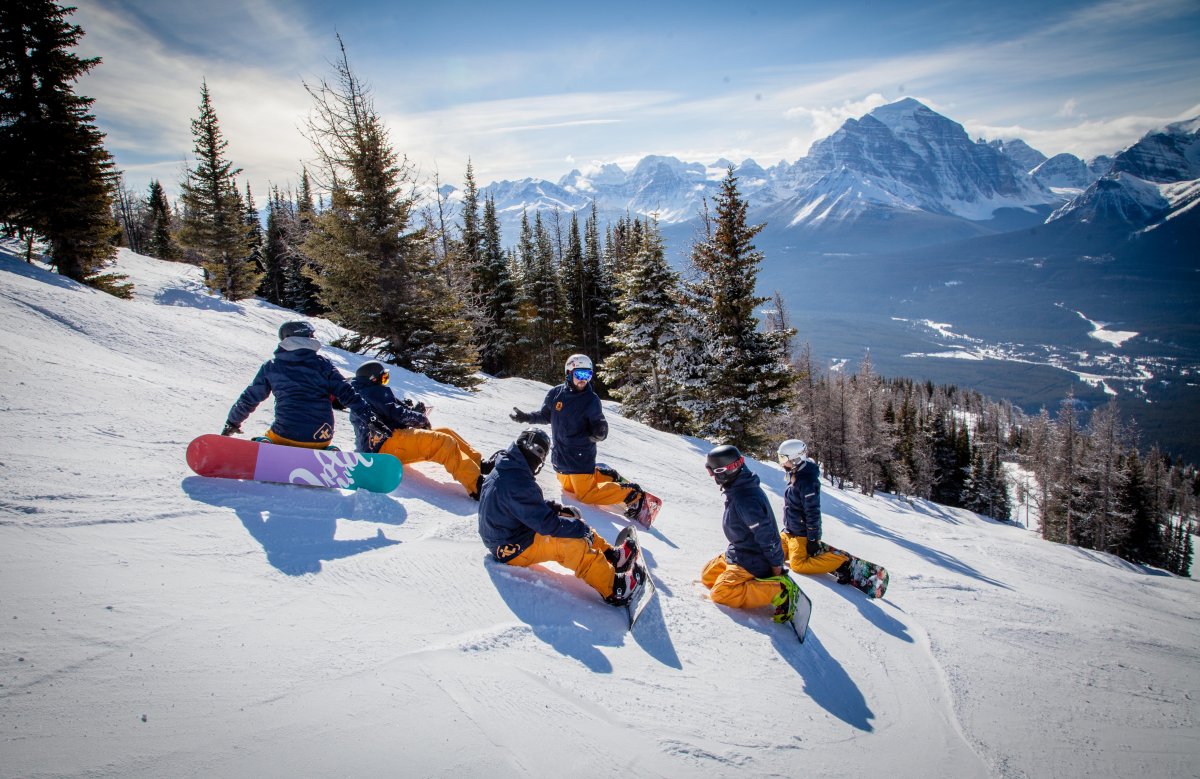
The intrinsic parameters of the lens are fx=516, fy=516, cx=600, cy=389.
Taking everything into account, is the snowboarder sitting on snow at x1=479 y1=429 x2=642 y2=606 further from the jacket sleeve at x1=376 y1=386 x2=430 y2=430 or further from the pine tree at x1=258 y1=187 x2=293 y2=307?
the pine tree at x1=258 y1=187 x2=293 y2=307

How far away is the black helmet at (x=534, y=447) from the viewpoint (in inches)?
172

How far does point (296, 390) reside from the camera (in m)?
5.48

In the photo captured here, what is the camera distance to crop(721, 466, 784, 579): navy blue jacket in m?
4.88

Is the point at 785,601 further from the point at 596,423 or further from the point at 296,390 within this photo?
the point at 296,390

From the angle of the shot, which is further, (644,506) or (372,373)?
(644,506)

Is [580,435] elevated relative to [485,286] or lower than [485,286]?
lower

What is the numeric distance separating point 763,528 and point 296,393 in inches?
196

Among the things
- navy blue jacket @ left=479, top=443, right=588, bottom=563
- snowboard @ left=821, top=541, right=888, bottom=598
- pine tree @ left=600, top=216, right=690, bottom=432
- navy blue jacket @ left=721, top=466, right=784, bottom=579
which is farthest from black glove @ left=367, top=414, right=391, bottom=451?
pine tree @ left=600, top=216, right=690, bottom=432

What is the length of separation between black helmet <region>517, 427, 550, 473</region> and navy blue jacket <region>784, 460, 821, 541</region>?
3.30m

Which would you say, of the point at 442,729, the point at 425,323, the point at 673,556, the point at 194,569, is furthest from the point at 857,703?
the point at 425,323

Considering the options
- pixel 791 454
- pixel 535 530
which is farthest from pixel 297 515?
pixel 791 454

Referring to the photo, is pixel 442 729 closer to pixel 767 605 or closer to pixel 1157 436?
pixel 767 605

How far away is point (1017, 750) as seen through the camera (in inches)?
145

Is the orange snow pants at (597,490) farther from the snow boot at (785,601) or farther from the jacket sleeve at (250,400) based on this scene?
the jacket sleeve at (250,400)
